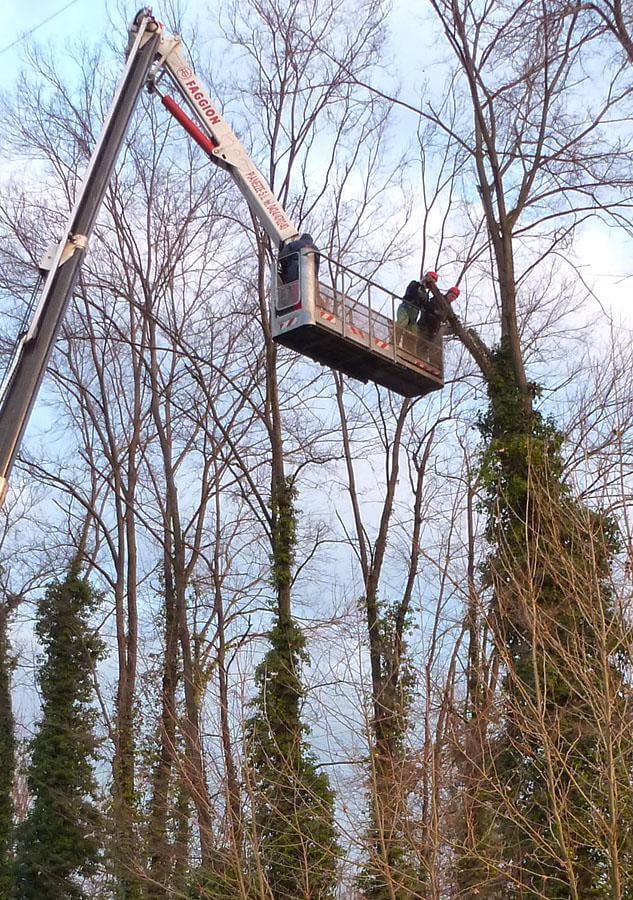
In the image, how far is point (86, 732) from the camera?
2625 centimetres

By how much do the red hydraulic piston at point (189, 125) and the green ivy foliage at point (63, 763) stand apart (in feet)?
49.0

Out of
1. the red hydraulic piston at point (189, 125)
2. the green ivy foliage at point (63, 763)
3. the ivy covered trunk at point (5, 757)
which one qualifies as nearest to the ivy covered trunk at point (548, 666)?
the red hydraulic piston at point (189, 125)

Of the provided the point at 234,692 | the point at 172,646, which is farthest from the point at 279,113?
the point at 234,692

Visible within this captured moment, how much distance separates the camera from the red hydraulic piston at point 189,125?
14.7m

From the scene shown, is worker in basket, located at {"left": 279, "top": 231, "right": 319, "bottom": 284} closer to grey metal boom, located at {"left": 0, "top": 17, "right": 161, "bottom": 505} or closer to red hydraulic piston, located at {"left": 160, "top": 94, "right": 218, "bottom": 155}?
red hydraulic piston, located at {"left": 160, "top": 94, "right": 218, "bottom": 155}

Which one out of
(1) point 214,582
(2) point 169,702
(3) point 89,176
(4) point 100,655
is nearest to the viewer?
(3) point 89,176

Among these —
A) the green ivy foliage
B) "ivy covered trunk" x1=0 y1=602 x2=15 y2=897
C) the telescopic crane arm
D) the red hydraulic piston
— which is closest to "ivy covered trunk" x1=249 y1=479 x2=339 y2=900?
the green ivy foliage

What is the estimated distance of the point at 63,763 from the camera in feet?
84.6

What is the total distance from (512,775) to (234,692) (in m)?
3.78

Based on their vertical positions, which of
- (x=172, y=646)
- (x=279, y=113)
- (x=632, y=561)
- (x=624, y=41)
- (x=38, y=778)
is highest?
(x=279, y=113)

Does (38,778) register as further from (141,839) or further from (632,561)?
(632,561)

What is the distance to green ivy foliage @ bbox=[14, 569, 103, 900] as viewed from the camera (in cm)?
2441

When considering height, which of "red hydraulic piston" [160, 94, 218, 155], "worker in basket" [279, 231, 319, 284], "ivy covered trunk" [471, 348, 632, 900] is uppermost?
"red hydraulic piston" [160, 94, 218, 155]

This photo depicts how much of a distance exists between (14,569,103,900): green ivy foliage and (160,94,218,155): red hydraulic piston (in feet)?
49.0
